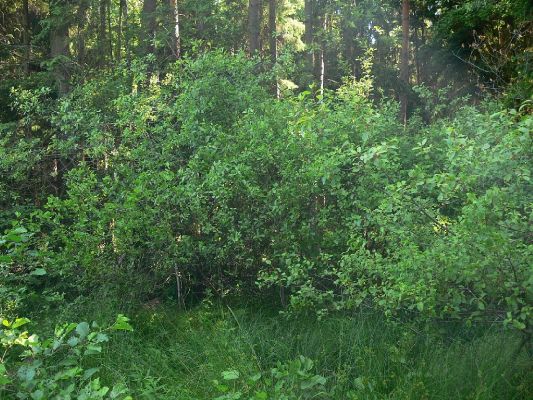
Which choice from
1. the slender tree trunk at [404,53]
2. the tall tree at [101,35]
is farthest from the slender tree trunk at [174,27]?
the slender tree trunk at [404,53]

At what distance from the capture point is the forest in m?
4.08

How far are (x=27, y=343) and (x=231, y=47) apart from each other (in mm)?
17643

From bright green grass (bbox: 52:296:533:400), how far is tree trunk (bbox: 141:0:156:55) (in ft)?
29.9

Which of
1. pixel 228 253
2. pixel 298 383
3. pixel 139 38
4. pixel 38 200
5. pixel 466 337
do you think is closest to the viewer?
pixel 298 383

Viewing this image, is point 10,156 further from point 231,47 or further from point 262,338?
point 231,47

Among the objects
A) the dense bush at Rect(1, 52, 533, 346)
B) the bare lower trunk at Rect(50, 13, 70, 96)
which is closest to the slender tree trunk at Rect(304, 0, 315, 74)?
the bare lower trunk at Rect(50, 13, 70, 96)

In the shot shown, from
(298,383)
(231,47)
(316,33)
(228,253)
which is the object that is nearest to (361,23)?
(316,33)

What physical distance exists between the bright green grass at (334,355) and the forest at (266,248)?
21 mm

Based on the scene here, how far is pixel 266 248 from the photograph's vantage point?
688 centimetres

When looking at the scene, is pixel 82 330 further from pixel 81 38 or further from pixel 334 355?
pixel 81 38

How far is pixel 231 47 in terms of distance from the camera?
20.1m

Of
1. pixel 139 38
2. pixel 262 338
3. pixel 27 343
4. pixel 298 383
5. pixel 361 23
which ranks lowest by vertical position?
pixel 262 338

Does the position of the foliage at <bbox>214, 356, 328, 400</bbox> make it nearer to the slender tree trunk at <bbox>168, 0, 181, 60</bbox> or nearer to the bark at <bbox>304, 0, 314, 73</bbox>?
the slender tree trunk at <bbox>168, 0, 181, 60</bbox>

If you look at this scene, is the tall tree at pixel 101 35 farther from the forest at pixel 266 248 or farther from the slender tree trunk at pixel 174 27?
the forest at pixel 266 248
